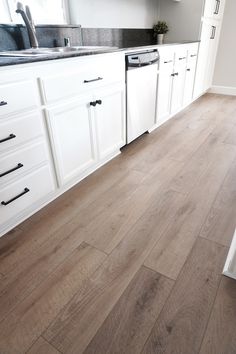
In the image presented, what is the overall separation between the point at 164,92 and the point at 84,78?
1.41 m

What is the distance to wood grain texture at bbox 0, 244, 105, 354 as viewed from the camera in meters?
0.93

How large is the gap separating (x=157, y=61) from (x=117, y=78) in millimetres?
731

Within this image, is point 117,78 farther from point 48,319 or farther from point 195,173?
point 48,319

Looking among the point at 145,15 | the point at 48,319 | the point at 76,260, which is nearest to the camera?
the point at 48,319

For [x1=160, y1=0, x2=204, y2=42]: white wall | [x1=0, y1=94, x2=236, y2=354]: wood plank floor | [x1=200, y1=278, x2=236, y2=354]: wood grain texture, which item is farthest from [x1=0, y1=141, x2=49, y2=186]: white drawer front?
[x1=160, y1=0, x2=204, y2=42]: white wall

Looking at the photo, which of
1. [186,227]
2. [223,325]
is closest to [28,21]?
[186,227]

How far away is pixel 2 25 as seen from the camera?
163 cm

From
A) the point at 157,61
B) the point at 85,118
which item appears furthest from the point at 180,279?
the point at 157,61

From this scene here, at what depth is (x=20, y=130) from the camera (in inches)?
50.2

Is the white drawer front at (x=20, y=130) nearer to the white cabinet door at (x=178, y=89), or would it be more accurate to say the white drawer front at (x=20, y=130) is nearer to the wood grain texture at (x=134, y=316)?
the wood grain texture at (x=134, y=316)

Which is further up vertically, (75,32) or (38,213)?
(75,32)

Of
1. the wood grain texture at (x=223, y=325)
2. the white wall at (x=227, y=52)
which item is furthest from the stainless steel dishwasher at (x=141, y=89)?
the white wall at (x=227, y=52)

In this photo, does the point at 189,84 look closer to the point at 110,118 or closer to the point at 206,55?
the point at 206,55

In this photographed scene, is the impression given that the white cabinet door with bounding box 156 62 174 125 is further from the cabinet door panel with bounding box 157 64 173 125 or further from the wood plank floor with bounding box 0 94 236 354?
the wood plank floor with bounding box 0 94 236 354
